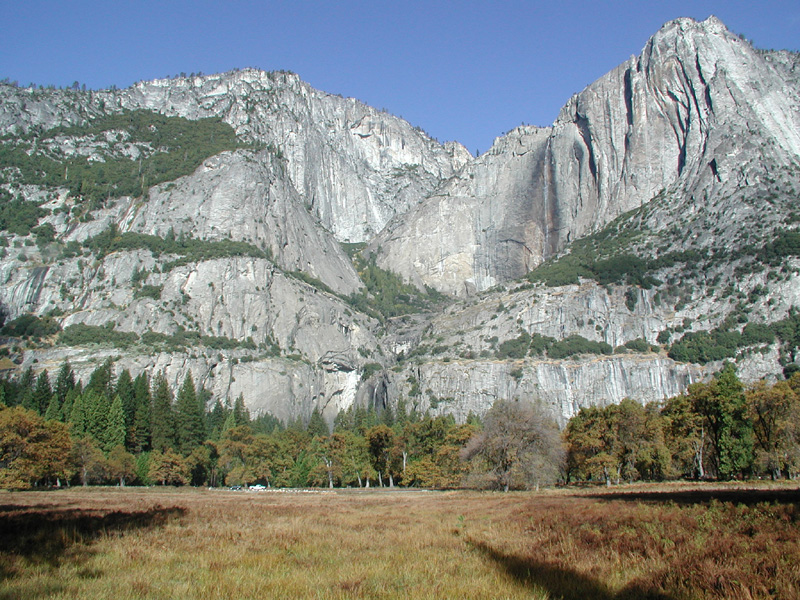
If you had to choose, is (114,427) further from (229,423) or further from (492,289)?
(492,289)

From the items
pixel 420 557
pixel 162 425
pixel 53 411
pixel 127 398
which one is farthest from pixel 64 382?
pixel 420 557

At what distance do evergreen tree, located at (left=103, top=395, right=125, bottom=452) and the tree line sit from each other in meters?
0.20

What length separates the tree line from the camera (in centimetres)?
5678

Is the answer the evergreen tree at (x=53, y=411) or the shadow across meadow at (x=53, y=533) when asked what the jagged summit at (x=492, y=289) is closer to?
the evergreen tree at (x=53, y=411)

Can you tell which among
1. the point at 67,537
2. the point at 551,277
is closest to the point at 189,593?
the point at 67,537

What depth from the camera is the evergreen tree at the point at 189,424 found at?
102456 mm

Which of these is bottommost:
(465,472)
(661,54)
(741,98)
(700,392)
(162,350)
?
(465,472)

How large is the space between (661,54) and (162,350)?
586ft

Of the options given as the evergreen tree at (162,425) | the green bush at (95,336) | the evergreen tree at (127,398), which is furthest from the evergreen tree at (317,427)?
the green bush at (95,336)

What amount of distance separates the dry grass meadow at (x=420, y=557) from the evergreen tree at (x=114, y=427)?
83789 mm

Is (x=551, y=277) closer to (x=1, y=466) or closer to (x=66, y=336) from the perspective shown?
(x=66, y=336)

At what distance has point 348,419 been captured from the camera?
133 meters

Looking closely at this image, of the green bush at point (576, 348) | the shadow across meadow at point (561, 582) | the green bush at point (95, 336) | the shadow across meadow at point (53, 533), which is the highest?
the green bush at point (95, 336)

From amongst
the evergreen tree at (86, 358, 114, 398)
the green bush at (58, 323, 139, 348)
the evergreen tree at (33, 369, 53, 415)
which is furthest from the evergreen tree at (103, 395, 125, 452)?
the green bush at (58, 323, 139, 348)
